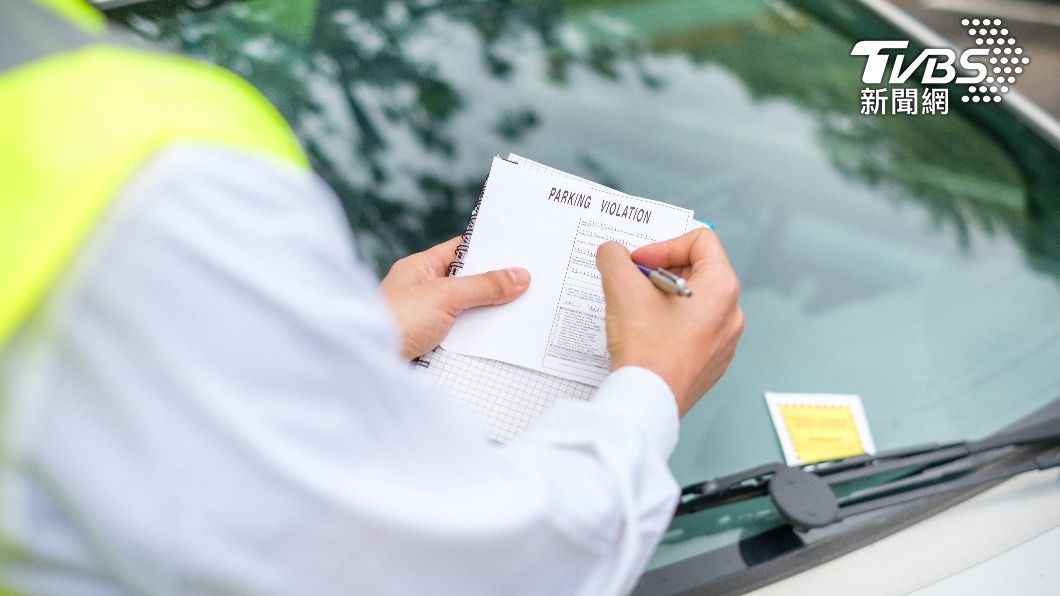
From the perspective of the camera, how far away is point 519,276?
1.28 metres

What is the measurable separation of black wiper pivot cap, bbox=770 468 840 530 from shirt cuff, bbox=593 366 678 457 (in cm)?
33

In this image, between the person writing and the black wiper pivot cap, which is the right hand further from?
the person writing

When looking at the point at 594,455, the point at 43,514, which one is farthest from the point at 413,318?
the point at 43,514

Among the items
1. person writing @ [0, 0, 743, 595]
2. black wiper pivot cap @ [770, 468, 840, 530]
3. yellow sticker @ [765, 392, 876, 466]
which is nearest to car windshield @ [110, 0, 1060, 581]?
yellow sticker @ [765, 392, 876, 466]

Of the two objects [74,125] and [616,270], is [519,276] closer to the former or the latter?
[616,270]

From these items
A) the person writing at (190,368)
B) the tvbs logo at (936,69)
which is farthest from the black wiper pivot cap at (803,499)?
the tvbs logo at (936,69)

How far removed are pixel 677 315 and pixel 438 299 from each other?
0.39 m

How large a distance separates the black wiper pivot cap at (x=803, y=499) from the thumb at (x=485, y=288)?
48cm

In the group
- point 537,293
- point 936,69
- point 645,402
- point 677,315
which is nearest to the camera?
point 645,402

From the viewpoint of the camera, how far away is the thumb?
1251 millimetres

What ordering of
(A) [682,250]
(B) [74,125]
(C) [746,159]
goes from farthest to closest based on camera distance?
(C) [746,159], (A) [682,250], (B) [74,125]

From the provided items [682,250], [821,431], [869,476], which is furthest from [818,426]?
[682,250]

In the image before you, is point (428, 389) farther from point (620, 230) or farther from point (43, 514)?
point (620, 230)

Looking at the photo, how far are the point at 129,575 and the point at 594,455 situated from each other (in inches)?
16.5
